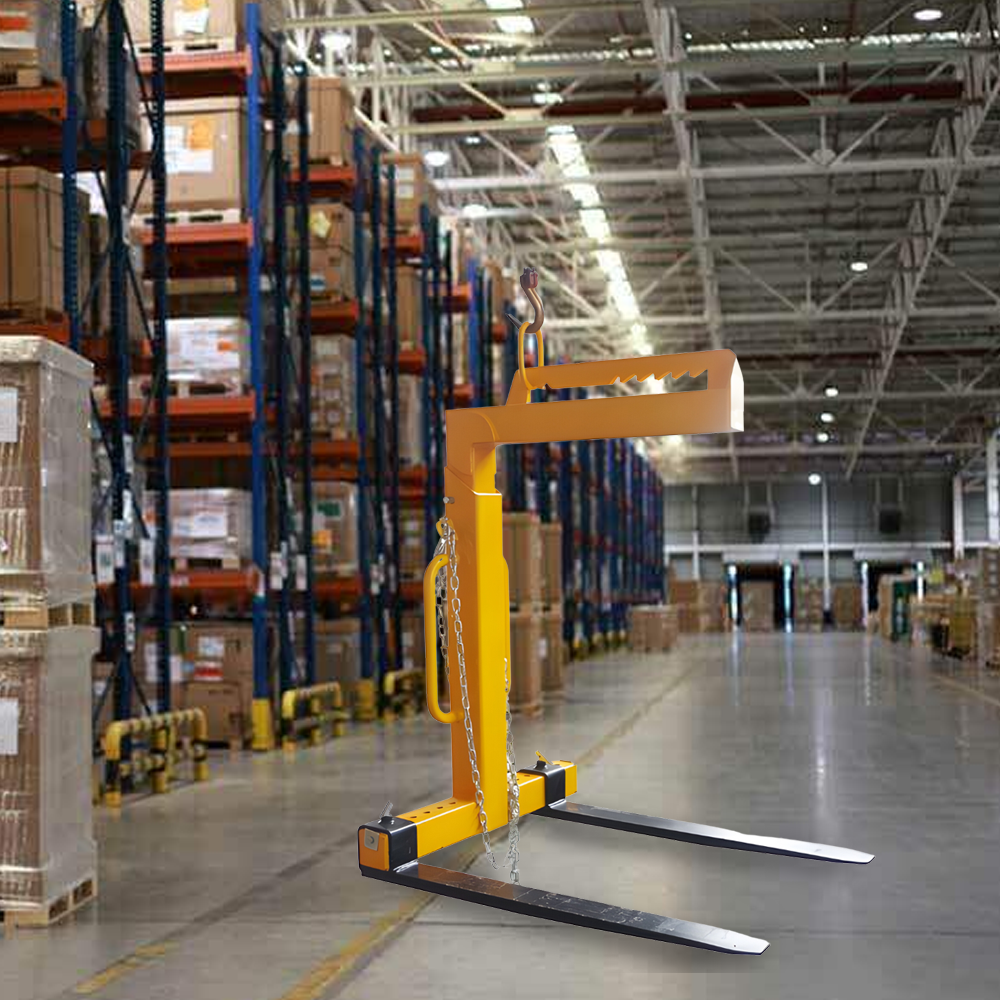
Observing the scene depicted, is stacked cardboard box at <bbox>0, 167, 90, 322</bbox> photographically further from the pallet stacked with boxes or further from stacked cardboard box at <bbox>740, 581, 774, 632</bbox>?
stacked cardboard box at <bbox>740, 581, 774, 632</bbox>

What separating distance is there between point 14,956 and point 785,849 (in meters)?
2.84

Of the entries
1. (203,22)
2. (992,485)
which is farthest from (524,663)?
(992,485)

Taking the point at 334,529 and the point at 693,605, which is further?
the point at 693,605

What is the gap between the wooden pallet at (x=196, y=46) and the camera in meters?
9.24

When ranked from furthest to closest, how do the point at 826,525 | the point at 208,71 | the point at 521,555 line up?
the point at 826,525, the point at 521,555, the point at 208,71

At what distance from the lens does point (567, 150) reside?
18.0m

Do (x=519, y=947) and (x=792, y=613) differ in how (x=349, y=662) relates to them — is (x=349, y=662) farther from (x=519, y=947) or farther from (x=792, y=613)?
(x=792, y=613)

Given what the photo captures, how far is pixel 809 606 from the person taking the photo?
125 feet

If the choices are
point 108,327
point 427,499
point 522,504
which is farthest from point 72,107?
point 522,504

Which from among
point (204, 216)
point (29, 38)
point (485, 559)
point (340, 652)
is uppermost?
point (29, 38)

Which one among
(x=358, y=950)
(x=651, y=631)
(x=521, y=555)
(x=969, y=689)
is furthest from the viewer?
(x=651, y=631)

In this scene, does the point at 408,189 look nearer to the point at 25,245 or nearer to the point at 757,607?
the point at 25,245

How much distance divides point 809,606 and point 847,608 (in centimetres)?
126

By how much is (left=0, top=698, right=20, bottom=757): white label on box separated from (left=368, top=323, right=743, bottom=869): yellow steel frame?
1.23 meters
